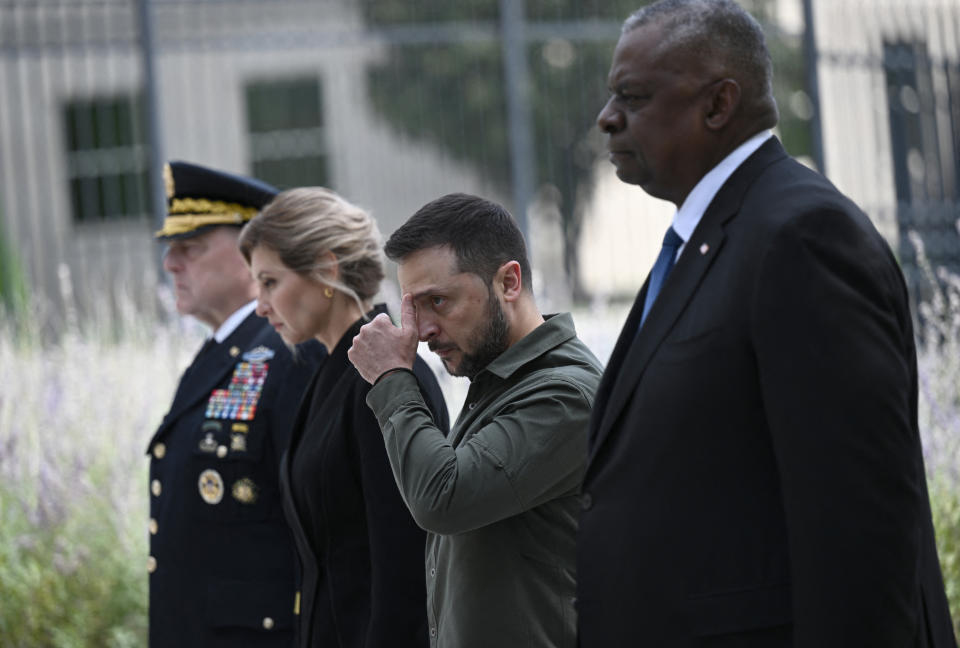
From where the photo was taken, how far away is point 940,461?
410cm

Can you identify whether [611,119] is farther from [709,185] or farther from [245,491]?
[245,491]

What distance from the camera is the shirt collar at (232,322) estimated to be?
3.48 m

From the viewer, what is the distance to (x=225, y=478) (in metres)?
3.17

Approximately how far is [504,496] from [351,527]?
650 mm

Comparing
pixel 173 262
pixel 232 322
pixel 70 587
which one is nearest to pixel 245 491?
pixel 232 322

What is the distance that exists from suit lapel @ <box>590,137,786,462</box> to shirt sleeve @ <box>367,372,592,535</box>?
251 millimetres

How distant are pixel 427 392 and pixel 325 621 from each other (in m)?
0.54

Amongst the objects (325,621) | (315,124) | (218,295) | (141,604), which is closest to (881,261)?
(325,621)

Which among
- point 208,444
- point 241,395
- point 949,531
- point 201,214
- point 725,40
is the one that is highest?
point 725,40

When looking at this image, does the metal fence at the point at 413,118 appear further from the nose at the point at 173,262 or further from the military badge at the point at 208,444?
the military badge at the point at 208,444

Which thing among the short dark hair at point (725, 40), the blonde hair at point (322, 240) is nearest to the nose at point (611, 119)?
the short dark hair at point (725, 40)

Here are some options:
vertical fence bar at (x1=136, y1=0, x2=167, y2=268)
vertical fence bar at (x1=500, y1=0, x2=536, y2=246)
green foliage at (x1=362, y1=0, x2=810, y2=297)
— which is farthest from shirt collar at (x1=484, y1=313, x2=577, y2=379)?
green foliage at (x1=362, y1=0, x2=810, y2=297)

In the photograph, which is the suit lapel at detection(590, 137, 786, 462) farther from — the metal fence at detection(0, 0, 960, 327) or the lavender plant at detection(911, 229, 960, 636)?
the metal fence at detection(0, 0, 960, 327)

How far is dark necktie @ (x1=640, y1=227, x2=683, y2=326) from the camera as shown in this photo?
1.96 metres
